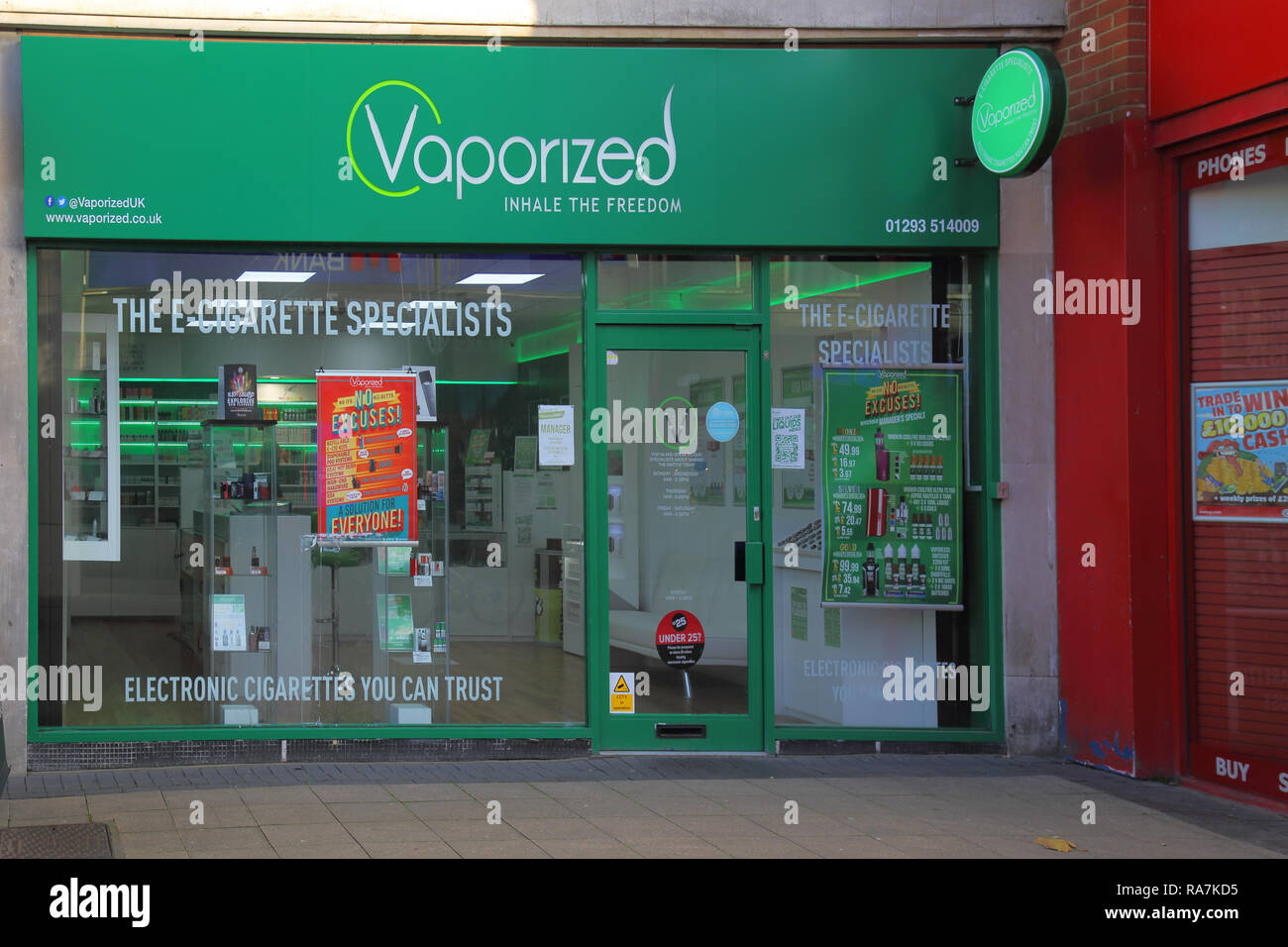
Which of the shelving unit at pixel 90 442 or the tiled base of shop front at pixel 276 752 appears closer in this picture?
the tiled base of shop front at pixel 276 752

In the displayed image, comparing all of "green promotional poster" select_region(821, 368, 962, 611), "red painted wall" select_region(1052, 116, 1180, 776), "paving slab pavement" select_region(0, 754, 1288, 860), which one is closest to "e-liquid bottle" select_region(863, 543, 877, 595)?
"green promotional poster" select_region(821, 368, 962, 611)

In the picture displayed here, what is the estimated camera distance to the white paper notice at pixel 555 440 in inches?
315

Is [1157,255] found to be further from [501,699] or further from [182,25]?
[182,25]

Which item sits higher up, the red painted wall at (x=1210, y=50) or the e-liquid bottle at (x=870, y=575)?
the red painted wall at (x=1210, y=50)

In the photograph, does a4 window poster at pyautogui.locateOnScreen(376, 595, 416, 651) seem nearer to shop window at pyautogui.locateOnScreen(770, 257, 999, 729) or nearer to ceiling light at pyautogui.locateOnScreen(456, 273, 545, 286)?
ceiling light at pyautogui.locateOnScreen(456, 273, 545, 286)

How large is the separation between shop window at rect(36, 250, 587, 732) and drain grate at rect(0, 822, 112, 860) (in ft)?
5.37

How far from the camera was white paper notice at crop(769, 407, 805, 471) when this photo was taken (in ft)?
26.4

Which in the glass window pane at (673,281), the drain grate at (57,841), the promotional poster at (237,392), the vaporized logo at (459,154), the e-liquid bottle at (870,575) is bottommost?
the drain grate at (57,841)

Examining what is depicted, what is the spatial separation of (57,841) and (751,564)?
4.08m

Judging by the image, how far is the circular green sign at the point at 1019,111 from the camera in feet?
23.6

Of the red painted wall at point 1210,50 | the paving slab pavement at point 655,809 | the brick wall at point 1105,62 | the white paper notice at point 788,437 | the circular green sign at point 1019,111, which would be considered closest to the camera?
the paving slab pavement at point 655,809

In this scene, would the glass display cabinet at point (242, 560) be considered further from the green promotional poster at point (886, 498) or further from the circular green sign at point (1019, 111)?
the circular green sign at point (1019, 111)

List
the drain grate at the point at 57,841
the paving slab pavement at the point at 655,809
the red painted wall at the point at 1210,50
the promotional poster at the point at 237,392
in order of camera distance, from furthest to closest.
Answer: the promotional poster at the point at 237,392
the red painted wall at the point at 1210,50
the paving slab pavement at the point at 655,809
the drain grate at the point at 57,841

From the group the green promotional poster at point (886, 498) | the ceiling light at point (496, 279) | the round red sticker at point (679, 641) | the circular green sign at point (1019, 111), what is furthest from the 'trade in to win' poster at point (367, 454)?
the circular green sign at point (1019, 111)
